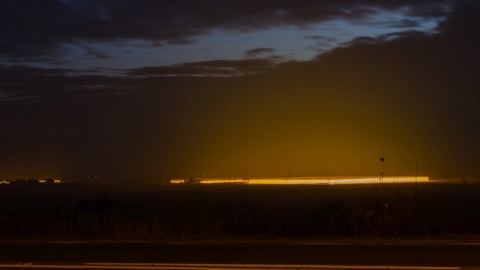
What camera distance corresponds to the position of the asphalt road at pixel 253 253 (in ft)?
53.4

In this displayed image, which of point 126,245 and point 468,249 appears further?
point 126,245

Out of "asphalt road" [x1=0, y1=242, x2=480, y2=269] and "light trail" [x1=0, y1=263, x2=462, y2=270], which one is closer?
"light trail" [x1=0, y1=263, x2=462, y2=270]

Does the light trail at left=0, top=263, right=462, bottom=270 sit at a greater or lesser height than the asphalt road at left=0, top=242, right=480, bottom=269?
lesser

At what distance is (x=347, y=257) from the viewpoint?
16828mm

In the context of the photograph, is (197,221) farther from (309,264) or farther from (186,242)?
(309,264)

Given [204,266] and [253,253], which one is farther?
[253,253]

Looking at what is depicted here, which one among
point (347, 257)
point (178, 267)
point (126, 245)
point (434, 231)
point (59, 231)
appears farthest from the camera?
point (59, 231)

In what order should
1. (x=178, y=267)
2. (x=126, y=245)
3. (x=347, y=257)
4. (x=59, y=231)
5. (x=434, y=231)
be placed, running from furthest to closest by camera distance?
(x=59, y=231) < (x=434, y=231) < (x=126, y=245) < (x=347, y=257) < (x=178, y=267)

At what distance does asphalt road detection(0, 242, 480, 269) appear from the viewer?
16281 millimetres

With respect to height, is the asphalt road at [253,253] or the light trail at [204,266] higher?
the asphalt road at [253,253]

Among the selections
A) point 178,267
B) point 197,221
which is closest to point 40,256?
point 178,267

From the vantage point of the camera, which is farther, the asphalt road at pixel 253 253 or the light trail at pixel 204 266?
the asphalt road at pixel 253 253

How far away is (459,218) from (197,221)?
9.26 m

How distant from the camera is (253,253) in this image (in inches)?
697
